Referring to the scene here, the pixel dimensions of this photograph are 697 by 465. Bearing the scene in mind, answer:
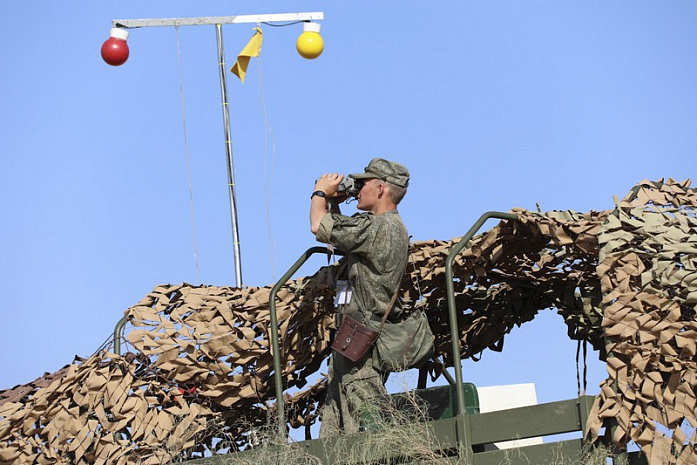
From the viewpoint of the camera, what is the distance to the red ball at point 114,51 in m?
9.14

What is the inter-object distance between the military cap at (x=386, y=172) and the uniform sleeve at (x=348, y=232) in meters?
0.32

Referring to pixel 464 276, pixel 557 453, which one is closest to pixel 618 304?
pixel 557 453

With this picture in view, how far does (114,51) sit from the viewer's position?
30.0ft

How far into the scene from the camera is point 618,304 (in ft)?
19.7

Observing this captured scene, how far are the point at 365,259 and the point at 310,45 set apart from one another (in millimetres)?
2613

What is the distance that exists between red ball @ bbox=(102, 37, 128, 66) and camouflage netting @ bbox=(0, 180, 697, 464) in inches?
86.9

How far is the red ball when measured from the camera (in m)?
9.14

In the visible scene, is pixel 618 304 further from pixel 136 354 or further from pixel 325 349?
pixel 136 354

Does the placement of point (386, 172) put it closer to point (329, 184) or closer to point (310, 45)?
point (329, 184)

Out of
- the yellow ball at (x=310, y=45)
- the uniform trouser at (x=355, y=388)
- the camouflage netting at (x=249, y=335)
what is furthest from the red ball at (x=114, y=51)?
the uniform trouser at (x=355, y=388)

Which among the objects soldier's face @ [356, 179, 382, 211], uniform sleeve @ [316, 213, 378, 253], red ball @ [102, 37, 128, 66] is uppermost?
red ball @ [102, 37, 128, 66]

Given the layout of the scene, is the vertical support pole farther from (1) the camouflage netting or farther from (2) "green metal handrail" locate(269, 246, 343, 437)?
(2) "green metal handrail" locate(269, 246, 343, 437)

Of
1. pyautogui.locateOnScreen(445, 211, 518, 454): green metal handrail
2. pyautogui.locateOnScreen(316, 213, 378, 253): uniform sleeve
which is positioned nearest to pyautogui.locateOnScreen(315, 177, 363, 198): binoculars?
pyautogui.locateOnScreen(316, 213, 378, 253): uniform sleeve

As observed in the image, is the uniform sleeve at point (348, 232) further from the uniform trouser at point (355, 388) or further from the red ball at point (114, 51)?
the red ball at point (114, 51)
